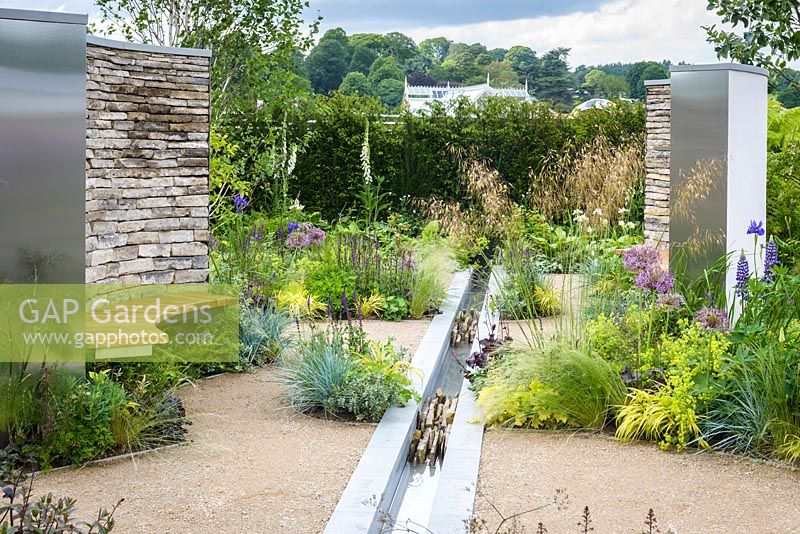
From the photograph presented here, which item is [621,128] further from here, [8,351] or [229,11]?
[8,351]

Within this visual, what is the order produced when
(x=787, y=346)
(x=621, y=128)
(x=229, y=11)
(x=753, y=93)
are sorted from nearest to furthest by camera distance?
(x=787, y=346) < (x=753, y=93) < (x=229, y=11) < (x=621, y=128)

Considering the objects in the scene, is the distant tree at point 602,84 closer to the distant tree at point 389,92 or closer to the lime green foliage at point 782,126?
the distant tree at point 389,92

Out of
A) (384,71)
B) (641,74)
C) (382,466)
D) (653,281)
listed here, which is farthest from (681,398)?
(384,71)

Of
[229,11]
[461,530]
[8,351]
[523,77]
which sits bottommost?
[461,530]

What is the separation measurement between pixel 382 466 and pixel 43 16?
2.61 meters

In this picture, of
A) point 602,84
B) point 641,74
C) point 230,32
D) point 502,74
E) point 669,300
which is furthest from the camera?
point 502,74

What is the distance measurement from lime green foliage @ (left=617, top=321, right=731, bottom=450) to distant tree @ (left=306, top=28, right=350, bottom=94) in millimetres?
25192

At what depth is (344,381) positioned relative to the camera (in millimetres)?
4871

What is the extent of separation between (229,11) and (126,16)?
4.96ft

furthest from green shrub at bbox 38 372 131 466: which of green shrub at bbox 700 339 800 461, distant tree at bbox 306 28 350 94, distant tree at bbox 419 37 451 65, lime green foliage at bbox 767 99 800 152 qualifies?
distant tree at bbox 419 37 451 65

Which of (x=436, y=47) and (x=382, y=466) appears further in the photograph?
(x=436, y=47)

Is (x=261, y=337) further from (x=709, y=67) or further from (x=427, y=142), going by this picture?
(x=427, y=142)

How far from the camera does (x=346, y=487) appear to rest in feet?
12.2

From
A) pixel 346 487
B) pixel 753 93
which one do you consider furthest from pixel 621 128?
pixel 346 487
